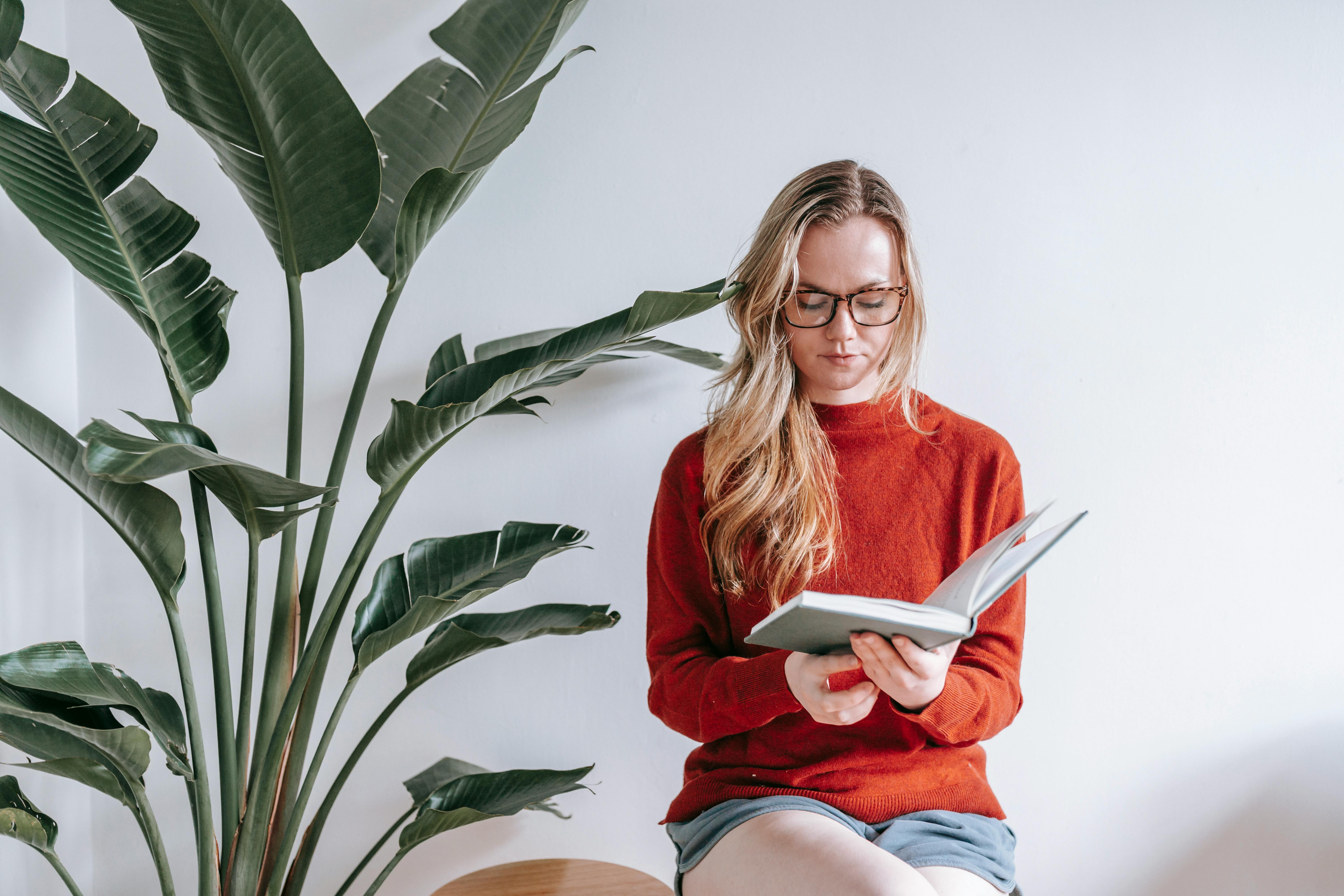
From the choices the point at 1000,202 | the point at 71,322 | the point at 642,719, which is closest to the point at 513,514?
the point at 642,719

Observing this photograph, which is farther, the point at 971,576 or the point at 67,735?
the point at 67,735

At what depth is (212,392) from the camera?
4.31 feet

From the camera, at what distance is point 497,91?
105 cm

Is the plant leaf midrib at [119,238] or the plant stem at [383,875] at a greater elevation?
the plant leaf midrib at [119,238]

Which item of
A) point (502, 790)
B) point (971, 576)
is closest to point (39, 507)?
point (502, 790)

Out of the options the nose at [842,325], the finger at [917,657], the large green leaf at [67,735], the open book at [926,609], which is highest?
the nose at [842,325]

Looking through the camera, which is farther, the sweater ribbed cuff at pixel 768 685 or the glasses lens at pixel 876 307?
the glasses lens at pixel 876 307

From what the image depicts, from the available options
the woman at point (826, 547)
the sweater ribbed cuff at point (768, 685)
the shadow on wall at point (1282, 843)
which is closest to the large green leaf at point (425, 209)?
the woman at point (826, 547)

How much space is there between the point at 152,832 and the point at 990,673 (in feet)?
3.23

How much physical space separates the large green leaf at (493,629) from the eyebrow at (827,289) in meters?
0.46

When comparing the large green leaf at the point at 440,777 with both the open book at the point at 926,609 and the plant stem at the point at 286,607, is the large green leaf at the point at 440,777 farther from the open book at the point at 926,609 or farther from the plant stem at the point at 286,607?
the open book at the point at 926,609

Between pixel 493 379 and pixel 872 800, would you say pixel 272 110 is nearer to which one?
pixel 493 379

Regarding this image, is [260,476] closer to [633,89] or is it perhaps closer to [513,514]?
[513,514]

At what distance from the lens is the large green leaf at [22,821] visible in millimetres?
877
